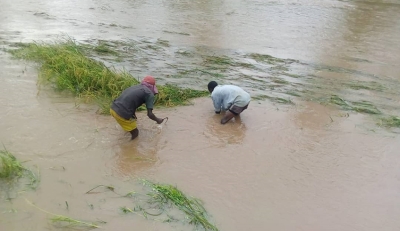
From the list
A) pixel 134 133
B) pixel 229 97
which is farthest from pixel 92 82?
pixel 229 97

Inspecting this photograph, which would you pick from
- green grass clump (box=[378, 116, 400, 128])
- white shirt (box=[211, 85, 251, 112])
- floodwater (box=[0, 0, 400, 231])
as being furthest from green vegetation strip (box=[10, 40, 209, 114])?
green grass clump (box=[378, 116, 400, 128])

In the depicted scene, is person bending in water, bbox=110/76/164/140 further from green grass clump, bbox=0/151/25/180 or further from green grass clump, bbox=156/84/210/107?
green grass clump, bbox=156/84/210/107

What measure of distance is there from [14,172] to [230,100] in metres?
3.23

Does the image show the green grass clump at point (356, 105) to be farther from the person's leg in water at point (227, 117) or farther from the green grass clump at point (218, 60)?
the green grass clump at point (218, 60)

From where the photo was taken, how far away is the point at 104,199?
4.21 metres

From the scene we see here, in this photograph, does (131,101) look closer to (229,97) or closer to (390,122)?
A: (229,97)

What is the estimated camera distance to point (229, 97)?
609 centimetres

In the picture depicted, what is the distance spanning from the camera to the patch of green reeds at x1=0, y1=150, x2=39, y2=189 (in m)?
4.33

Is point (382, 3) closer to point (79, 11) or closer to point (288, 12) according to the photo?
point (288, 12)

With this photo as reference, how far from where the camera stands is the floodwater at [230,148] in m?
4.20

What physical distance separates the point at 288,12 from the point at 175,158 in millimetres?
13307

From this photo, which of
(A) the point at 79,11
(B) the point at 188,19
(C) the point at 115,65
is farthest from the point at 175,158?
(A) the point at 79,11

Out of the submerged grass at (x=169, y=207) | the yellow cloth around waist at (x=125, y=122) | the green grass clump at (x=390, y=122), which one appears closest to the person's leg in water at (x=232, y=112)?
the yellow cloth around waist at (x=125, y=122)

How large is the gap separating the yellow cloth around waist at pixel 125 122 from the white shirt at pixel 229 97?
1.56 metres
